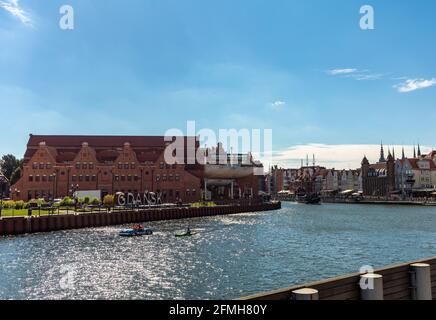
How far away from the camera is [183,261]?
4072 cm

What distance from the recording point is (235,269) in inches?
1449

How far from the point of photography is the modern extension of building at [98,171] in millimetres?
120750

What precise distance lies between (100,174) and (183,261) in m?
89.0

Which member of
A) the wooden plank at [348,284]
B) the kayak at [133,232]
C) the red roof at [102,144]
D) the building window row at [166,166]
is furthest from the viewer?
the red roof at [102,144]

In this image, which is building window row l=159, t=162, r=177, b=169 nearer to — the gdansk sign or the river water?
the gdansk sign

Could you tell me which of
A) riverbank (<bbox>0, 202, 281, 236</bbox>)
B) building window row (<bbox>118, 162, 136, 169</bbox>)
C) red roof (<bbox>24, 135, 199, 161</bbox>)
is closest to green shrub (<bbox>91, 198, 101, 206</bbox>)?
riverbank (<bbox>0, 202, 281, 236</bbox>)

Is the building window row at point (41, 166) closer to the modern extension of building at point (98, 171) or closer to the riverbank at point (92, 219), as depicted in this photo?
the modern extension of building at point (98, 171)

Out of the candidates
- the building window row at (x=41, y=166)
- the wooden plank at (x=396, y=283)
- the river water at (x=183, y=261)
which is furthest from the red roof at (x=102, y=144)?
the wooden plank at (x=396, y=283)

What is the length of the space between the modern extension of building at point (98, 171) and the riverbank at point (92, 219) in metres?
21.4

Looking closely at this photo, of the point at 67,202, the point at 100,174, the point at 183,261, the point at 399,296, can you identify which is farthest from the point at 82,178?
the point at 399,296

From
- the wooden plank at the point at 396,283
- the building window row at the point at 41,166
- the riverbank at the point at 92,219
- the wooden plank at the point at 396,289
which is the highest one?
the building window row at the point at 41,166

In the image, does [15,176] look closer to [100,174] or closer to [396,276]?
[100,174]

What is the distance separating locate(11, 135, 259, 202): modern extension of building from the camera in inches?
4754
